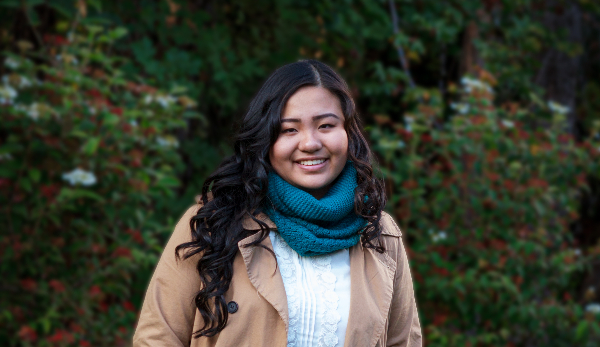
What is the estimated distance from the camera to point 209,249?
168 centimetres

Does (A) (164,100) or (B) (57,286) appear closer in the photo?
(B) (57,286)

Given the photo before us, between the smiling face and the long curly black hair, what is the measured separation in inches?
0.9

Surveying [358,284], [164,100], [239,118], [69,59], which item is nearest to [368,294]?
[358,284]

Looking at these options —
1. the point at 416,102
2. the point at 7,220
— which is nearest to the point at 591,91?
the point at 416,102

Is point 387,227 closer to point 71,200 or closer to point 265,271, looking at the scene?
point 265,271

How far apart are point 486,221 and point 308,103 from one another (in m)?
3.00

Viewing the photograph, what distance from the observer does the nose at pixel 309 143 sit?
5.69 ft

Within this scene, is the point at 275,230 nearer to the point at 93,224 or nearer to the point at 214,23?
the point at 93,224

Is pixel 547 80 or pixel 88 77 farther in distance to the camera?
pixel 547 80

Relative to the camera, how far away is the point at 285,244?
177cm

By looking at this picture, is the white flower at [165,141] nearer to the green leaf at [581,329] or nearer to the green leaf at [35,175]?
the green leaf at [35,175]

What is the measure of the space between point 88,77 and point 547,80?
4340 mm

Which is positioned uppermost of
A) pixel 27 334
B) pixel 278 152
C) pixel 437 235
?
pixel 278 152

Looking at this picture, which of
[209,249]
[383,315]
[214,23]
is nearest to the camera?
[209,249]
